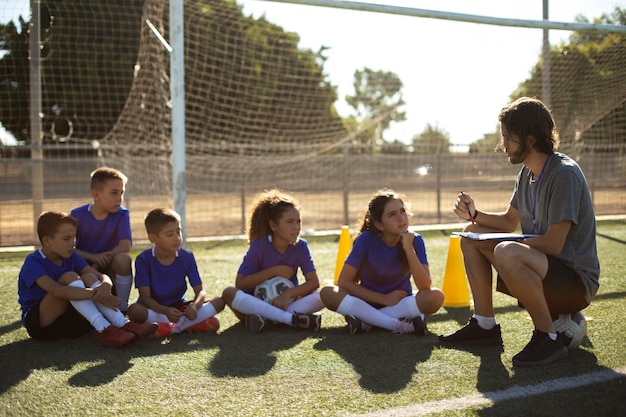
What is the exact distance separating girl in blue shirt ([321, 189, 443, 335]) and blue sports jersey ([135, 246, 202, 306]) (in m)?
0.97

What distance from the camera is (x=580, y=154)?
515 inches

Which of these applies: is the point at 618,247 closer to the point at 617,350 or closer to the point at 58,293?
the point at 617,350

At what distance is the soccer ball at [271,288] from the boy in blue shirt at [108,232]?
0.97 metres

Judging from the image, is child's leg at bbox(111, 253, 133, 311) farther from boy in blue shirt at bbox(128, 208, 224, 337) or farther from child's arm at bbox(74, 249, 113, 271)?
boy in blue shirt at bbox(128, 208, 224, 337)

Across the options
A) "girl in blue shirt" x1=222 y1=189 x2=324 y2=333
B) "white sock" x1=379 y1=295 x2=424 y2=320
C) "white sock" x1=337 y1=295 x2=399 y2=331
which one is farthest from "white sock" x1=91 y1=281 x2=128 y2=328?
"white sock" x1=379 y1=295 x2=424 y2=320

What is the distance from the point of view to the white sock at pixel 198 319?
4137mm

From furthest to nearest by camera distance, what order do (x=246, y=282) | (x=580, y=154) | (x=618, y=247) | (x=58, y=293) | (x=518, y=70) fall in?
1. (x=580, y=154)
2. (x=518, y=70)
3. (x=618, y=247)
4. (x=246, y=282)
5. (x=58, y=293)

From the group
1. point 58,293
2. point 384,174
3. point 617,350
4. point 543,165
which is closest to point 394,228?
point 543,165

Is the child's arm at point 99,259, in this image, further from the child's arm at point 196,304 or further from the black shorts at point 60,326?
the child's arm at point 196,304

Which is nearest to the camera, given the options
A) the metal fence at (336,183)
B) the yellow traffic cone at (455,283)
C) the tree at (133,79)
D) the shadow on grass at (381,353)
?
the shadow on grass at (381,353)

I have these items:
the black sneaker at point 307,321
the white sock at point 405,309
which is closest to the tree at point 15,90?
the black sneaker at point 307,321

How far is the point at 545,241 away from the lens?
10.6 feet

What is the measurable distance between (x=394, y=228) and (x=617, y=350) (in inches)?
57.8

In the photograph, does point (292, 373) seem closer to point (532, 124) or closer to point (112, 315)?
point (112, 315)
